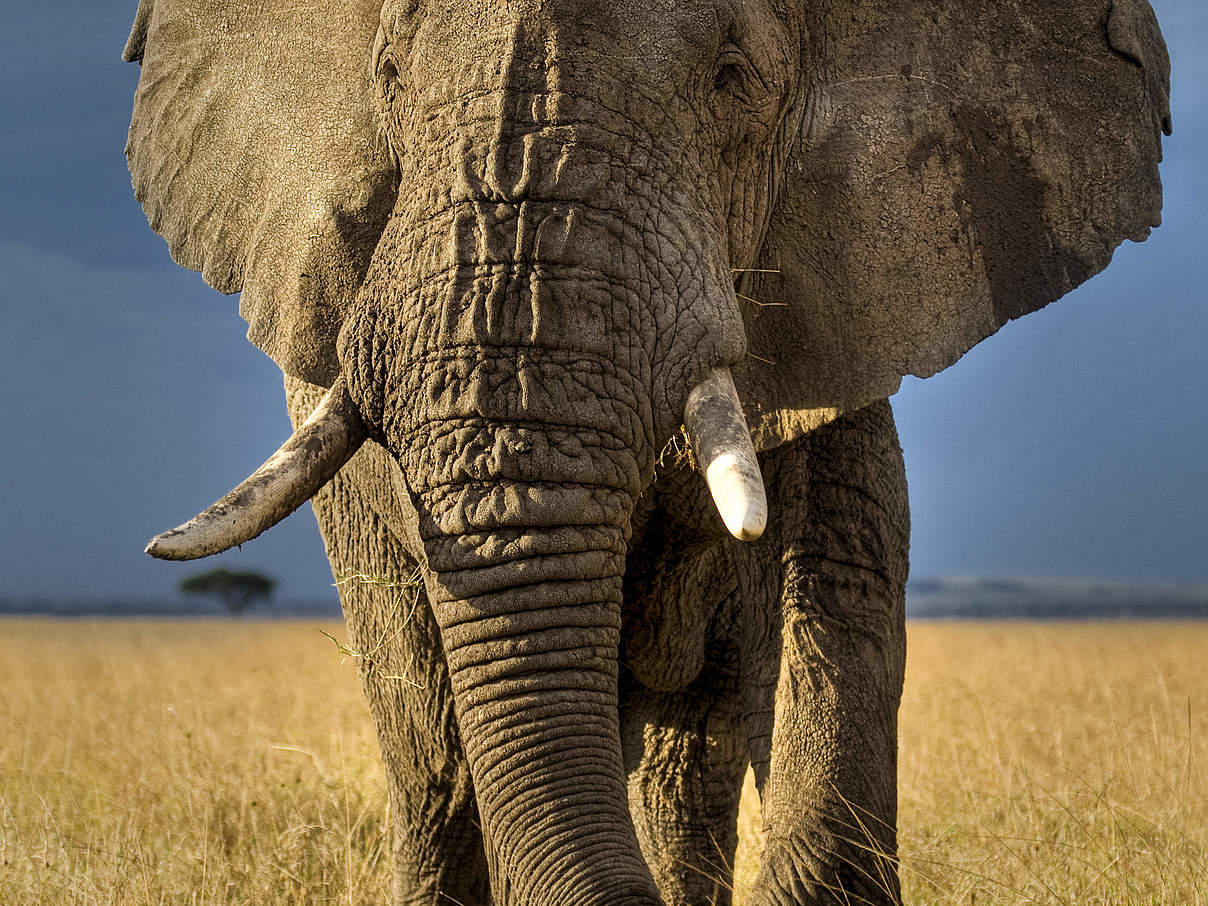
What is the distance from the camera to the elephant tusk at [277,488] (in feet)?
10.3

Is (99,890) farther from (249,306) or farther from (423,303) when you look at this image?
(423,303)

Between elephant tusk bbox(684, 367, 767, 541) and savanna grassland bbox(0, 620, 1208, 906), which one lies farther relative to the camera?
savanna grassland bbox(0, 620, 1208, 906)

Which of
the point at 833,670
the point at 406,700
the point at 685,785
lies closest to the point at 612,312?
the point at 833,670

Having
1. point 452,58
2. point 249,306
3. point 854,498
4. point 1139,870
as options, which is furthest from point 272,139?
point 1139,870

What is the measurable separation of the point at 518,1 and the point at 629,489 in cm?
111

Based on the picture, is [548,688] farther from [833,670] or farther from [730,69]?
[730,69]

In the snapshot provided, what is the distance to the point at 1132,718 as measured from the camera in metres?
10.2

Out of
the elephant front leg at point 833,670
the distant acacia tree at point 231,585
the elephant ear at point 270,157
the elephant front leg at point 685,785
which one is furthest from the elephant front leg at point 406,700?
the distant acacia tree at point 231,585

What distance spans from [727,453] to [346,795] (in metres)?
3.29

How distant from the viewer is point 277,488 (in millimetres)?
3318

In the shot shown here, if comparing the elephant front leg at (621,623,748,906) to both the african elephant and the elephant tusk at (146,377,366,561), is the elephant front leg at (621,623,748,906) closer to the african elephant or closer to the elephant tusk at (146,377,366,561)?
the african elephant

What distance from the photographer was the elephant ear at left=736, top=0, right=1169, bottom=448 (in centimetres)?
393

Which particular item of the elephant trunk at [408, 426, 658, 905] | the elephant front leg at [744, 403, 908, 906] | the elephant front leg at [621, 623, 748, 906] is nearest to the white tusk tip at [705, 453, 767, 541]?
the elephant trunk at [408, 426, 658, 905]

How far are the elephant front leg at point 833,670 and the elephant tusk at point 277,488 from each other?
4.30 feet
